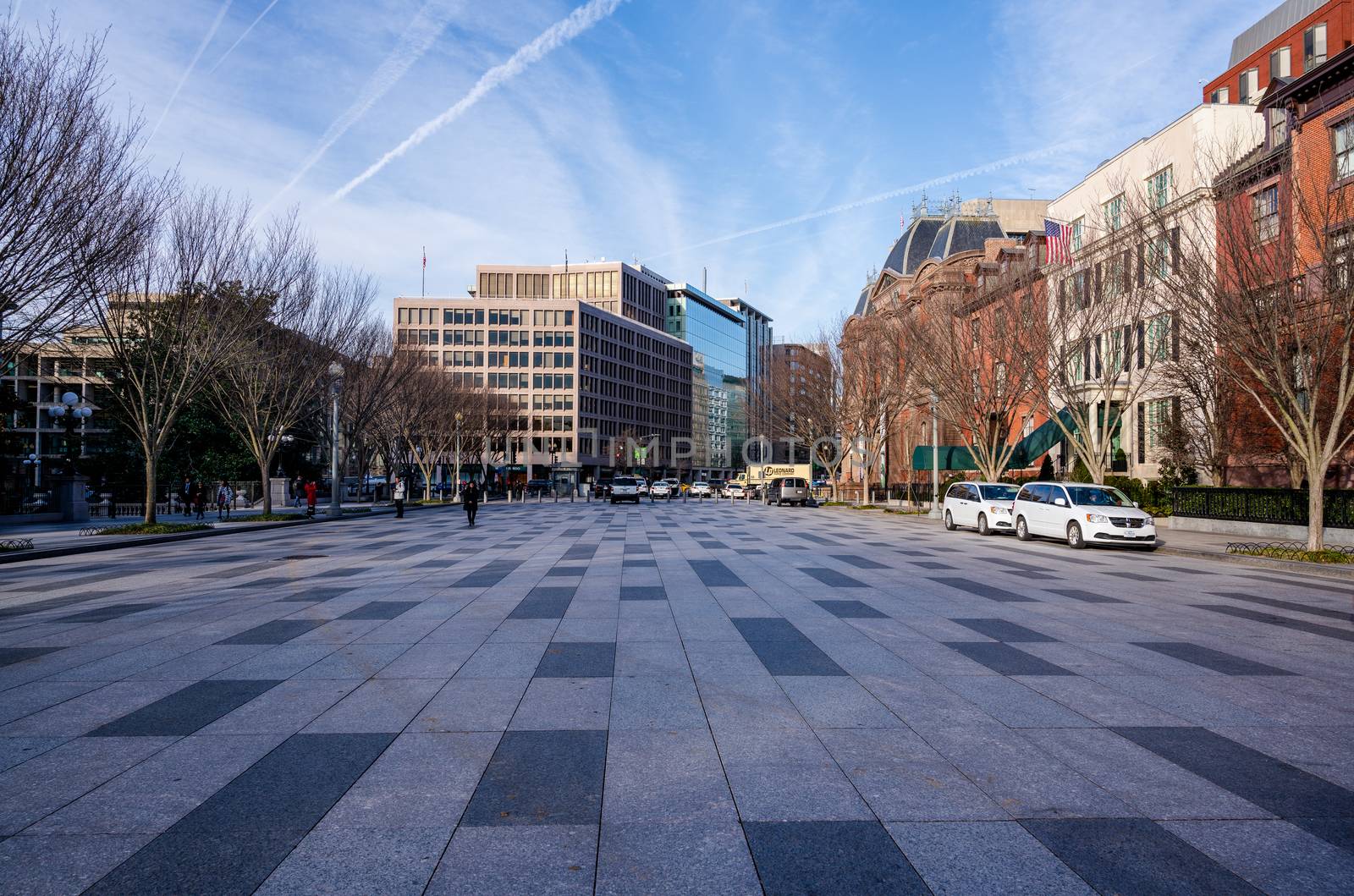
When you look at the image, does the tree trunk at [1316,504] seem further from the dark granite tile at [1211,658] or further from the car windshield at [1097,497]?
the dark granite tile at [1211,658]

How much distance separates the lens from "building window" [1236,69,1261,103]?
139ft

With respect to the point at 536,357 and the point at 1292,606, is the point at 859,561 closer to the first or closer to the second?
the point at 1292,606

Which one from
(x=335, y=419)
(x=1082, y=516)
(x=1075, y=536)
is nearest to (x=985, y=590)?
(x=1082, y=516)

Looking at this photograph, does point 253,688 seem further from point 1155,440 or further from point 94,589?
point 1155,440

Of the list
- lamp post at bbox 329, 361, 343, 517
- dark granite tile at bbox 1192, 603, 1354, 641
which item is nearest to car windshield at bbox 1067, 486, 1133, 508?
dark granite tile at bbox 1192, 603, 1354, 641

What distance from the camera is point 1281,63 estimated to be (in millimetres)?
40469

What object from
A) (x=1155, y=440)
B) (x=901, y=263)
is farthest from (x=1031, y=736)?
(x=901, y=263)

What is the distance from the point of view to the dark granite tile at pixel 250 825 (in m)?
3.58

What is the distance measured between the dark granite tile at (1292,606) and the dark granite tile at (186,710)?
12.9 meters

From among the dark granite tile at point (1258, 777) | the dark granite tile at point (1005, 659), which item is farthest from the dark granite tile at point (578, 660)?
the dark granite tile at point (1258, 777)

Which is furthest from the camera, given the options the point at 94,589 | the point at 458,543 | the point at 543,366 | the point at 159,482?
the point at 543,366

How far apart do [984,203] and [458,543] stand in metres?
61.8

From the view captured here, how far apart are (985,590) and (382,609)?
9302 millimetres

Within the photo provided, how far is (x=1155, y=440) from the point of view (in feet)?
111
